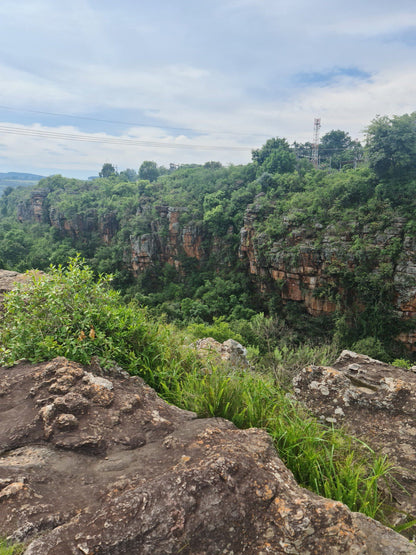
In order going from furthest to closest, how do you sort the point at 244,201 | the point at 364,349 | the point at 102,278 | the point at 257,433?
the point at 244,201
the point at 364,349
the point at 102,278
the point at 257,433

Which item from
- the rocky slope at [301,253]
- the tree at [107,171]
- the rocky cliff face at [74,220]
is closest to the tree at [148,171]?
the tree at [107,171]

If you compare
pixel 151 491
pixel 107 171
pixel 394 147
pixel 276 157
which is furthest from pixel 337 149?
pixel 151 491

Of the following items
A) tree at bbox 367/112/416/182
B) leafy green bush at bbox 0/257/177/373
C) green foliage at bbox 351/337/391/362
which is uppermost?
tree at bbox 367/112/416/182

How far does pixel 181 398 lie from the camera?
7.82 feet

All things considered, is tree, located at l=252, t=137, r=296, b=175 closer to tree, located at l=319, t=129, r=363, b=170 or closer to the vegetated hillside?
the vegetated hillside

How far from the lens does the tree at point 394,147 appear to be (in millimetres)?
19562

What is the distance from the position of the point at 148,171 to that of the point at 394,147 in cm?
3914

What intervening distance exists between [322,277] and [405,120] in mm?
10719

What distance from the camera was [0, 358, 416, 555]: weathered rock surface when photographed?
1266 mm

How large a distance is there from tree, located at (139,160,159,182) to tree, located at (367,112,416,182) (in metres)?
37.2

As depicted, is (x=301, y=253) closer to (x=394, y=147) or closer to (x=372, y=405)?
(x=394, y=147)

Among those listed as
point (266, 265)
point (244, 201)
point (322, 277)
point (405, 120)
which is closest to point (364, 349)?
point (322, 277)

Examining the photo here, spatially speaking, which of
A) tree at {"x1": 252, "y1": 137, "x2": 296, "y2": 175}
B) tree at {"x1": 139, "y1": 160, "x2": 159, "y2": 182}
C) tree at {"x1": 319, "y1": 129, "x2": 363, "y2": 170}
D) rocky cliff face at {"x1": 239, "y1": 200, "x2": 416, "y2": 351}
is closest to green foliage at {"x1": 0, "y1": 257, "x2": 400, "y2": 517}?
rocky cliff face at {"x1": 239, "y1": 200, "x2": 416, "y2": 351}

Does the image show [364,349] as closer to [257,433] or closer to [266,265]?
[266,265]
